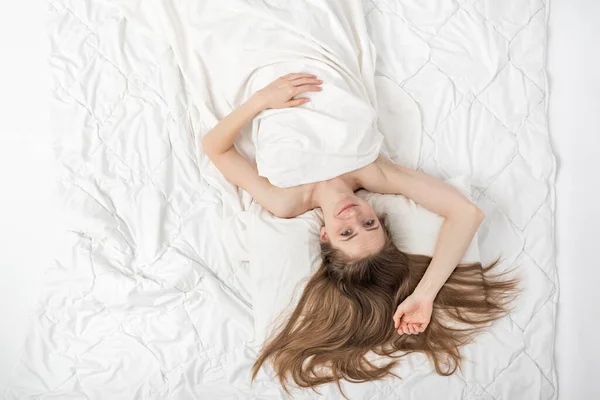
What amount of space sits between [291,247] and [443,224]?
0.36 m

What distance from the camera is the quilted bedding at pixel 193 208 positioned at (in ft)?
4.75

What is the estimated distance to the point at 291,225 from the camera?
1.48 meters

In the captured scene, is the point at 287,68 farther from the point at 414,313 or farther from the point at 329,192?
the point at 414,313

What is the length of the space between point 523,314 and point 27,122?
4.37ft

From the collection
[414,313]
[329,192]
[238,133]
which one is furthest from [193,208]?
[414,313]

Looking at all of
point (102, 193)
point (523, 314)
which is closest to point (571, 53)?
point (523, 314)

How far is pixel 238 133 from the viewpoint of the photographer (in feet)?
4.95

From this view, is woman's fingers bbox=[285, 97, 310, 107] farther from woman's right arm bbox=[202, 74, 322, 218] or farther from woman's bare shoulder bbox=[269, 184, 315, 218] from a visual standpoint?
→ woman's bare shoulder bbox=[269, 184, 315, 218]

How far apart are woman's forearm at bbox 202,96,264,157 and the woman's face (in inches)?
12.3

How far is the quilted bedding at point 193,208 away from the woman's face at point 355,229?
29 centimetres

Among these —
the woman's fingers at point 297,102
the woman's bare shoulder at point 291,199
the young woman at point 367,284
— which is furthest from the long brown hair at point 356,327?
the woman's fingers at point 297,102

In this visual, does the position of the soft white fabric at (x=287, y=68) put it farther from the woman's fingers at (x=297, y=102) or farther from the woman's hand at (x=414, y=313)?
the woman's hand at (x=414, y=313)

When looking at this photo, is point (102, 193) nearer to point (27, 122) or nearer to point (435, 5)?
point (27, 122)

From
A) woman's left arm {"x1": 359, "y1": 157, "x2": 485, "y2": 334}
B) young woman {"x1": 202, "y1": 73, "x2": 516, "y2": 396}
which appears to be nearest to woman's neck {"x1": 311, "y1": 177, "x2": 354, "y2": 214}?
young woman {"x1": 202, "y1": 73, "x2": 516, "y2": 396}
